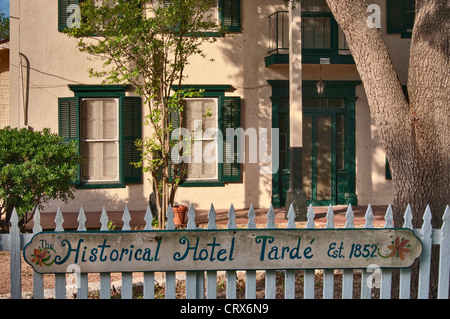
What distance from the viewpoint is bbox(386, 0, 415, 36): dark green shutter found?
13.5m

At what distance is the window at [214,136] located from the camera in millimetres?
13031

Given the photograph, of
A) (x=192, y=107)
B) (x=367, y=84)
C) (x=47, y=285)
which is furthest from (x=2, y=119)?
(x=367, y=84)

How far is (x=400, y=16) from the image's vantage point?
44.5 ft

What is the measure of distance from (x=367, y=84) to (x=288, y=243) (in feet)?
6.33

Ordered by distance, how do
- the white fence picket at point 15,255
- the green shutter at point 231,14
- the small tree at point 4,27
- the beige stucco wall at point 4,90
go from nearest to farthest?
the white fence picket at point 15,255 < the green shutter at point 231,14 < the beige stucco wall at point 4,90 < the small tree at point 4,27

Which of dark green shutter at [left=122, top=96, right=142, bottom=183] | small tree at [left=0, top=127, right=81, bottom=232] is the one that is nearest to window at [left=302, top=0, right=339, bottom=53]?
dark green shutter at [left=122, top=96, right=142, bottom=183]

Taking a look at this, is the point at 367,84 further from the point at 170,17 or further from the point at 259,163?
the point at 259,163

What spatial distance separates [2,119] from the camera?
47.2 ft

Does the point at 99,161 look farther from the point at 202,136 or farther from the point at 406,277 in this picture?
the point at 406,277

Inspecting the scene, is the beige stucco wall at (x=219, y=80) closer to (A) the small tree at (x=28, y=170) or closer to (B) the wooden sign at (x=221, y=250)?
(A) the small tree at (x=28, y=170)

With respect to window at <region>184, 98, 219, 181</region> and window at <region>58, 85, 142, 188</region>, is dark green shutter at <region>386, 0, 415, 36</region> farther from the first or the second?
window at <region>58, 85, 142, 188</region>

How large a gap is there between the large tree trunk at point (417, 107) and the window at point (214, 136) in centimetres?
771

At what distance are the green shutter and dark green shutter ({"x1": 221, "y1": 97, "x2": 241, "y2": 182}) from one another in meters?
1.62

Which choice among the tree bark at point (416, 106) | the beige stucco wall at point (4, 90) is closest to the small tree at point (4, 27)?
the beige stucco wall at point (4, 90)
